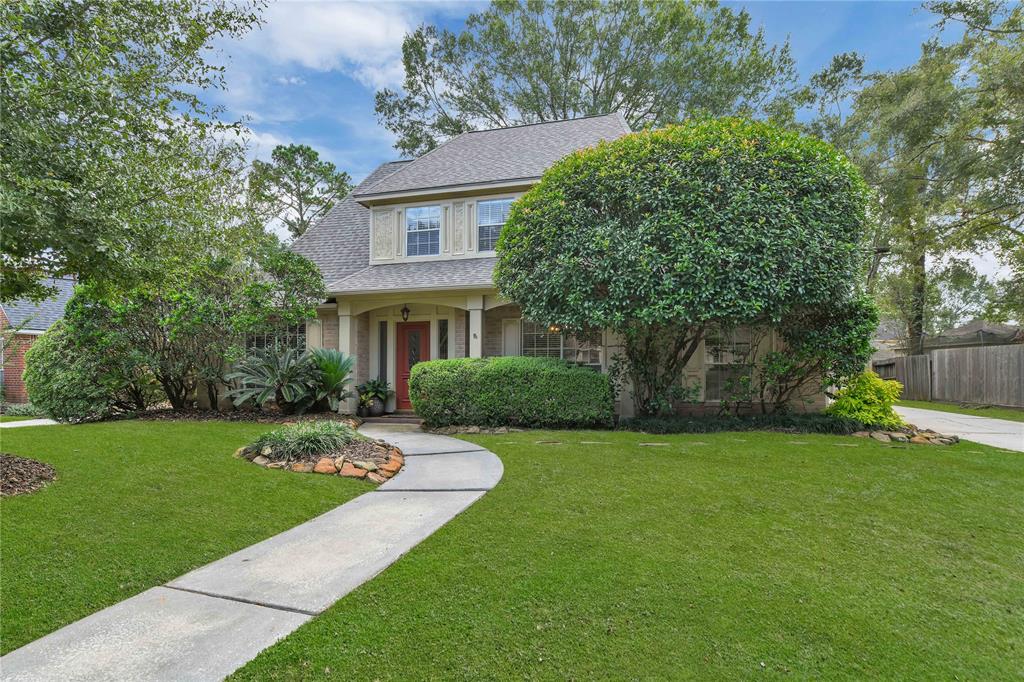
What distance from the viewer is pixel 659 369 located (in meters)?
9.71

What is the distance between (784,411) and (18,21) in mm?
11019

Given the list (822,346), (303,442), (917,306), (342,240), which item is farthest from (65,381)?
(917,306)

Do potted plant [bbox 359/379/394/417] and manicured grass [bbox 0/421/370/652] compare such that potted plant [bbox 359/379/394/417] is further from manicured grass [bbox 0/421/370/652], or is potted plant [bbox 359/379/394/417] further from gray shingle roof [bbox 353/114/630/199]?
gray shingle roof [bbox 353/114/630/199]

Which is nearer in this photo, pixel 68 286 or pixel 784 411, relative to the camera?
pixel 784 411

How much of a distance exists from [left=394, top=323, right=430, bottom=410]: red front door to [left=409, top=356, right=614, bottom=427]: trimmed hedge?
2823 millimetres

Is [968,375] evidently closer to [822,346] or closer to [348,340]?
[822,346]

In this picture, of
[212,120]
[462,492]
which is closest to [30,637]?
[462,492]

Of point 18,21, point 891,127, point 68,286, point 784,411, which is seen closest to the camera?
point 18,21

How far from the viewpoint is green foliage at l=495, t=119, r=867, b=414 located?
25.1 ft

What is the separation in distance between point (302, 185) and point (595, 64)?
530 inches

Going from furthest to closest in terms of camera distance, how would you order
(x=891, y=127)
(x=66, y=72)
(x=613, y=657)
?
(x=891, y=127)
(x=66, y=72)
(x=613, y=657)

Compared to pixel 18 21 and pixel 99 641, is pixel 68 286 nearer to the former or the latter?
pixel 18 21

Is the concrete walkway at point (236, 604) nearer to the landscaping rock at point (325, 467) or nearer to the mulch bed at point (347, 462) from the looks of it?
the mulch bed at point (347, 462)

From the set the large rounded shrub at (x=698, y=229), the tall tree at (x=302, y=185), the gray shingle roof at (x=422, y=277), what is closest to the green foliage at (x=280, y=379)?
the gray shingle roof at (x=422, y=277)
